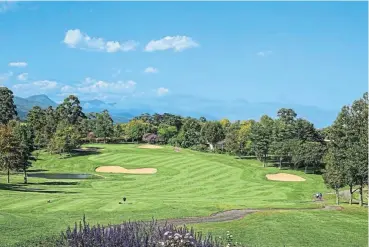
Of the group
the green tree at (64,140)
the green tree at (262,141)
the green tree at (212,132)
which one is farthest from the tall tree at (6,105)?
the green tree at (262,141)

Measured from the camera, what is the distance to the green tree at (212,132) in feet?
352

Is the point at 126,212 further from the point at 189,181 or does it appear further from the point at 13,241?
the point at 189,181

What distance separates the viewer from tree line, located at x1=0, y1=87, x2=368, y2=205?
39.8m

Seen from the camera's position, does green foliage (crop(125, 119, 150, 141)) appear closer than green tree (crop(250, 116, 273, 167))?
No

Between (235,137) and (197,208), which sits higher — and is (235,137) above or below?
above

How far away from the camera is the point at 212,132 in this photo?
107 metres

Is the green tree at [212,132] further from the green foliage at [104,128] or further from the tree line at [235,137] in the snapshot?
the green foliage at [104,128]

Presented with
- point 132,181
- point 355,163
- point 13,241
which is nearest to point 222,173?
point 132,181

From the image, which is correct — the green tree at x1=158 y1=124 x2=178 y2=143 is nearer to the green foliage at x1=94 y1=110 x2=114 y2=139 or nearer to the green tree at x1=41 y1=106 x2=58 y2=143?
the green foliage at x1=94 y1=110 x2=114 y2=139

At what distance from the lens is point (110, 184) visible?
176 feet

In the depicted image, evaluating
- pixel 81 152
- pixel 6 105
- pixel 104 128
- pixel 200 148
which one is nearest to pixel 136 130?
pixel 104 128

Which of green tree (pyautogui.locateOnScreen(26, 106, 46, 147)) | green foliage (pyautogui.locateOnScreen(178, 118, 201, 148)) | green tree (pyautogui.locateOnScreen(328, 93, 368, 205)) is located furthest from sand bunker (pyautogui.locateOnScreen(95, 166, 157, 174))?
green foliage (pyautogui.locateOnScreen(178, 118, 201, 148))

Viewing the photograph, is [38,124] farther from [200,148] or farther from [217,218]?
[217,218]

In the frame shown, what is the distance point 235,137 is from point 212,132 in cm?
1485
